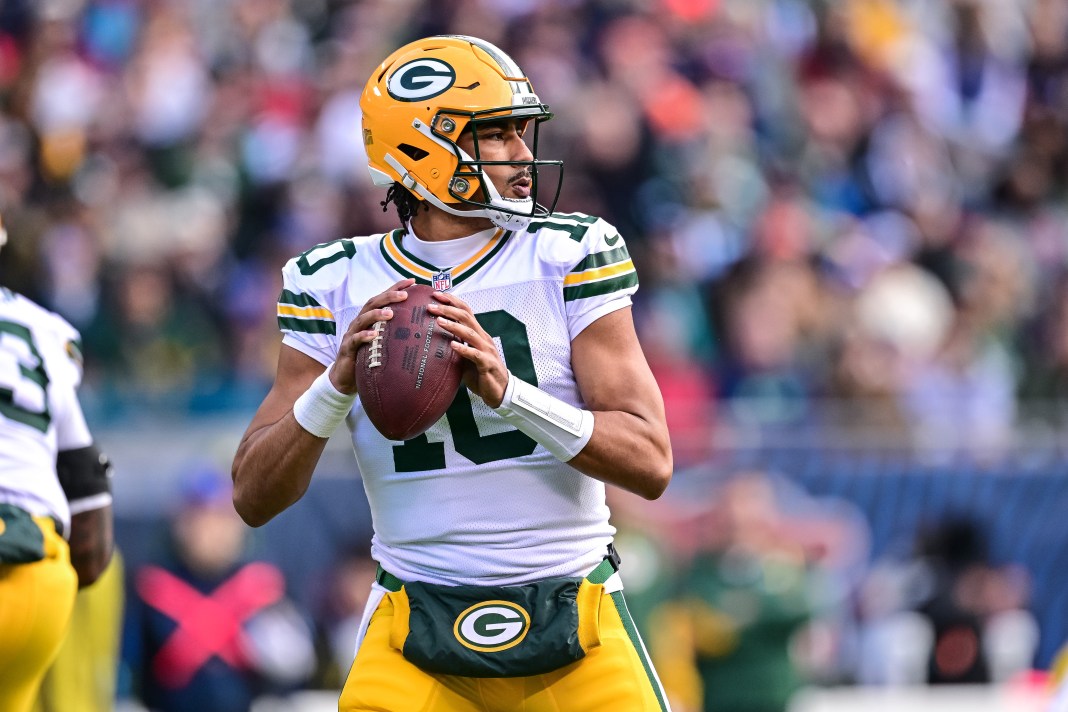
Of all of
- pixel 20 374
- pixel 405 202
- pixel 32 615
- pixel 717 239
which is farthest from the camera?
pixel 717 239

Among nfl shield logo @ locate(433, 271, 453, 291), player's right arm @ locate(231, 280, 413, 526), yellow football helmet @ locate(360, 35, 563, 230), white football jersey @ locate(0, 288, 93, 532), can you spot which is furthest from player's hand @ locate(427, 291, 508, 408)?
white football jersey @ locate(0, 288, 93, 532)

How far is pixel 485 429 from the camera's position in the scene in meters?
3.87

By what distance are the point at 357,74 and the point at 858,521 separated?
4414mm

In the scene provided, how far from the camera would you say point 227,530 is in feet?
24.8

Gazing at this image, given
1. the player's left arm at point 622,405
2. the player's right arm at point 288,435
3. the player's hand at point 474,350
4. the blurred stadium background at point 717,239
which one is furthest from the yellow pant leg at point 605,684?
the blurred stadium background at point 717,239

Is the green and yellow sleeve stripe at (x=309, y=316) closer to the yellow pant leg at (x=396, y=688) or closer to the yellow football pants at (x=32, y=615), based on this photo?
the yellow pant leg at (x=396, y=688)

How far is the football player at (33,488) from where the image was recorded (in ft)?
13.9

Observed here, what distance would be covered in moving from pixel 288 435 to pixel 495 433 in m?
0.45

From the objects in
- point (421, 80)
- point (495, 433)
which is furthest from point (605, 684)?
Answer: point (421, 80)

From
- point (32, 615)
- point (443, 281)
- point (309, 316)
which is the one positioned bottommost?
point (32, 615)

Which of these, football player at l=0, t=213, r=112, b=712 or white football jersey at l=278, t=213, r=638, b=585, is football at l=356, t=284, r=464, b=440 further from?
football player at l=0, t=213, r=112, b=712

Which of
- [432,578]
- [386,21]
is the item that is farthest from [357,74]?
[432,578]

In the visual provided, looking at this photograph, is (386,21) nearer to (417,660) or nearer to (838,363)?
(838,363)

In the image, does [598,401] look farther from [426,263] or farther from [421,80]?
[421,80]
